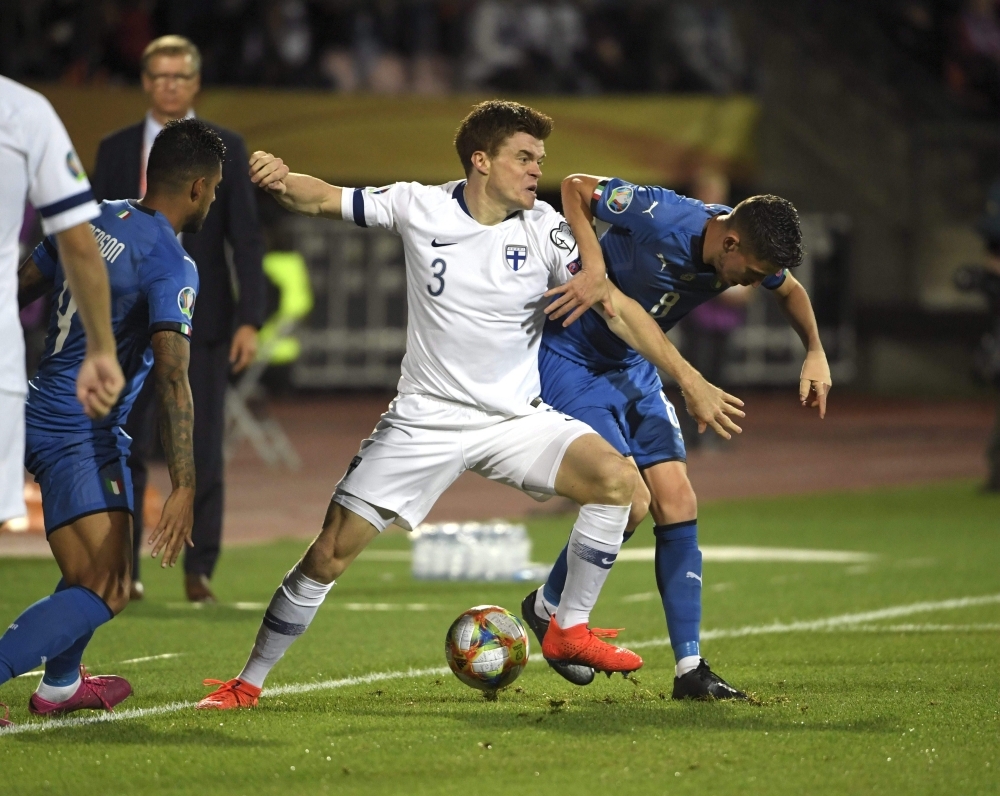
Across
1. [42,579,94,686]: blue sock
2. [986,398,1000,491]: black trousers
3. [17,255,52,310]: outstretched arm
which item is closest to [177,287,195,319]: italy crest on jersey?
[17,255,52,310]: outstretched arm

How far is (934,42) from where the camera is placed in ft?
86.2

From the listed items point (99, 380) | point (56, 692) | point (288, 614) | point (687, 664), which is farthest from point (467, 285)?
point (56, 692)

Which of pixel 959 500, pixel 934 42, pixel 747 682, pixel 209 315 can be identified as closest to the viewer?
pixel 747 682

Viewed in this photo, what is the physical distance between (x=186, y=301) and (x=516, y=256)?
1.19 meters

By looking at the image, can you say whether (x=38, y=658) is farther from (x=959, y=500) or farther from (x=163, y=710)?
(x=959, y=500)

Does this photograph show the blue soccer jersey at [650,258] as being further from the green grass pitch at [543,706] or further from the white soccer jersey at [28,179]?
the white soccer jersey at [28,179]

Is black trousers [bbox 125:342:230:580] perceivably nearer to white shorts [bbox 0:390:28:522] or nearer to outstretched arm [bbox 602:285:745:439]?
outstretched arm [bbox 602:285:745:439]

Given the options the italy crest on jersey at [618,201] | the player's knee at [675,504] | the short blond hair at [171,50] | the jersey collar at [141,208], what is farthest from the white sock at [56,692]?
the short blond hair at [171,50]

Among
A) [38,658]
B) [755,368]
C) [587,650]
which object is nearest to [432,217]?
[587,650]

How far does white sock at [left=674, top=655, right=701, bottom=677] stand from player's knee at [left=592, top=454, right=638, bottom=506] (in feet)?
2.01

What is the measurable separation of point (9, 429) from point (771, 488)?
11133mm

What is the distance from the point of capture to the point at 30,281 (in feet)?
17.6

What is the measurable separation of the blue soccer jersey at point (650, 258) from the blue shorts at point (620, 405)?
0.08m

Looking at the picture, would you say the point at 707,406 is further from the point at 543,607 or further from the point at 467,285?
the point at 543,607
